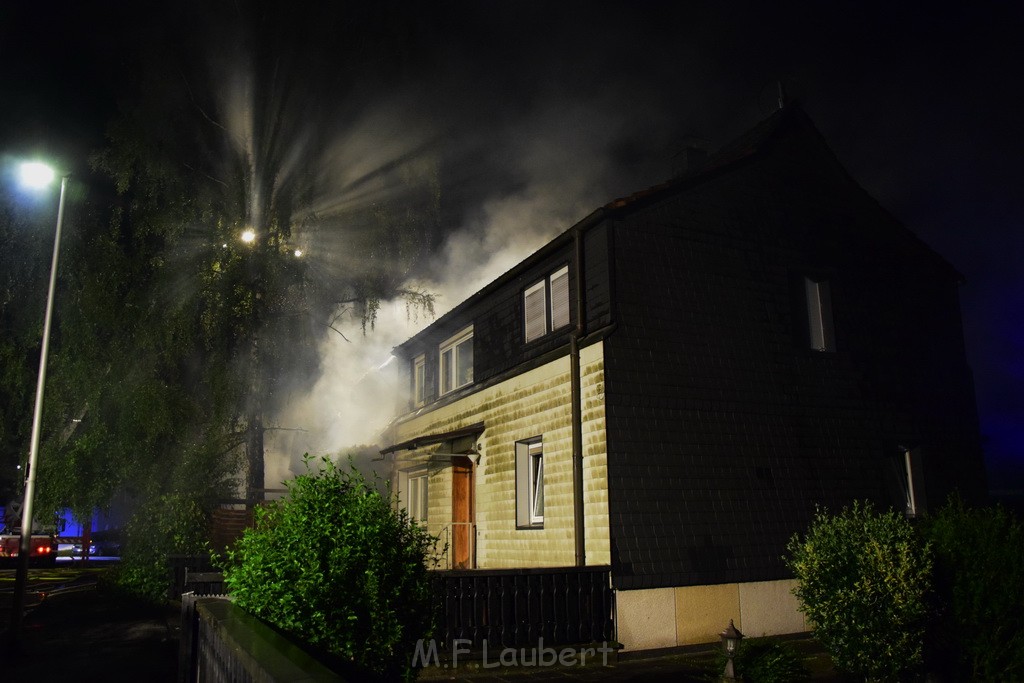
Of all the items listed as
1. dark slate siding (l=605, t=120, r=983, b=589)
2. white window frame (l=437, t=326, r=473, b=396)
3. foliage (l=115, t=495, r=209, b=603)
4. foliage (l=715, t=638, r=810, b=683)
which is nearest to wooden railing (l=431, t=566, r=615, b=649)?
dark slate siding (l=605, t=120, r=983, b=589)

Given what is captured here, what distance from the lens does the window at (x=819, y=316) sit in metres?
15.3

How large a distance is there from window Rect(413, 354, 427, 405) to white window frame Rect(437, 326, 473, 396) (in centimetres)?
114

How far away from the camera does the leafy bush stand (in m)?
6.12

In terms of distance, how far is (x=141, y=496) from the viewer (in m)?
21.3

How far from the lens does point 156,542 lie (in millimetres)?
17203

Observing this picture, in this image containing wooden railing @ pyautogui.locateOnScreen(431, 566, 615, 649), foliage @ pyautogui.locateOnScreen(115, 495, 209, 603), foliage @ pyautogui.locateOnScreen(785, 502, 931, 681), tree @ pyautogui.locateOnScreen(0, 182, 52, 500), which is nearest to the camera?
foliage @ pyautogui.locateOnScreen(785, 502, 931, 681)

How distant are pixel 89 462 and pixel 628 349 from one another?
14.9m

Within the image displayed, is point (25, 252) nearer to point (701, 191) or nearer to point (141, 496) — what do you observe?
point (141, 496)

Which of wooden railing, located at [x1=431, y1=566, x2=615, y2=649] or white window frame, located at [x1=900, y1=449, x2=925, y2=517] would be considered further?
white window frame, located at [x1=900, y1=449, x2=925, y2=517]

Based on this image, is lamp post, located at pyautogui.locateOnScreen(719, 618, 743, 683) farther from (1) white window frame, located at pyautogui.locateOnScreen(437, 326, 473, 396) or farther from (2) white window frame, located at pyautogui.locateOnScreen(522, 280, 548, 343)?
(1) white window frame, located at pyautogui.locateOnScreen(437, 326, 473, 396)

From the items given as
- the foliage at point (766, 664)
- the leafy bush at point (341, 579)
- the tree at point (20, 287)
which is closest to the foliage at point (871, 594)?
the foliage at point (766, 664)

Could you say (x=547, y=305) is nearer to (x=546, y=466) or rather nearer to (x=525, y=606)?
(x=546, y=466)

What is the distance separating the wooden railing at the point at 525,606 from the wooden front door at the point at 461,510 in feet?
19.6

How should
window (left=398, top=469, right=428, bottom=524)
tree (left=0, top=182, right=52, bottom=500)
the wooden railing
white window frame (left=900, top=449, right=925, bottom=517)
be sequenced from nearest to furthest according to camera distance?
the wooden railing
white window frame (left=900, top=449, right=925, bottom=517)
window (left=398, top=469, right=428, bottom=524)
tree (left=0, top=182, right=52, bottom=500)
